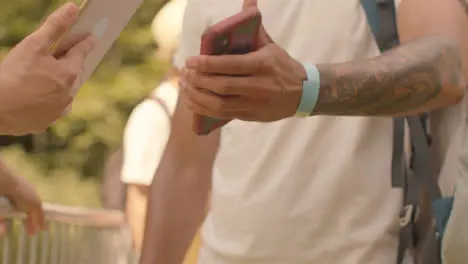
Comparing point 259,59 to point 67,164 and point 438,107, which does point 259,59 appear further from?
point 67,164

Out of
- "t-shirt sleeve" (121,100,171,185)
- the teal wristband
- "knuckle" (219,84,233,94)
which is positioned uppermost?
"knuckle" (219,84,233,94)

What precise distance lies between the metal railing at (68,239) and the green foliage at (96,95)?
1.06 meters

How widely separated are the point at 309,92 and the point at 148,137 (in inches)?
61.7

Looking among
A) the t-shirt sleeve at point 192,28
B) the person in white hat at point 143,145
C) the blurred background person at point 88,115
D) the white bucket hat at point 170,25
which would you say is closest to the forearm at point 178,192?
the t-shirt sleeve at point 192,28

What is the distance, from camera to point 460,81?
899mm

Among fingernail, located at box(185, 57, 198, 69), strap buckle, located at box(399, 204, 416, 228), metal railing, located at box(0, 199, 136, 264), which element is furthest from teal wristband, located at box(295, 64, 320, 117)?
metal railing, located at box(0, 199, 136, 264)

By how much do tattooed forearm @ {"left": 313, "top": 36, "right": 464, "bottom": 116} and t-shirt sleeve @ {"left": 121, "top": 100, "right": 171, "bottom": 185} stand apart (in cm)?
150

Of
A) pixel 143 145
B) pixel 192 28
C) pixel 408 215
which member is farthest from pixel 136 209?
pixel 408 215

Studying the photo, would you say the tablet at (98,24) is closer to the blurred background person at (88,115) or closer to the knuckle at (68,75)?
the knuckle at (68,75)

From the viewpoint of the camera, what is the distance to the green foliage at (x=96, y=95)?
2.93 m

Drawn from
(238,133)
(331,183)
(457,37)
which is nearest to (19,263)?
(238,133)

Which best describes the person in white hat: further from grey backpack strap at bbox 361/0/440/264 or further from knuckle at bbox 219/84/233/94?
knuckle at bbox 219/84/233/94

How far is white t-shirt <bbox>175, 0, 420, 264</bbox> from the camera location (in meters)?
1.04

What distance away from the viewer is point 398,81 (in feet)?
2.85
